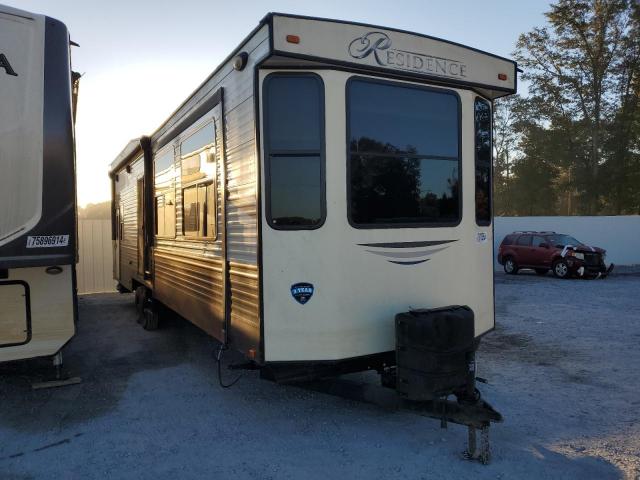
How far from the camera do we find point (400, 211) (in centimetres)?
424

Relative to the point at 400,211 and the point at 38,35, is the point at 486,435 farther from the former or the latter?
the point at 38,35

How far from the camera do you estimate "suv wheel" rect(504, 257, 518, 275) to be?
17948 mm

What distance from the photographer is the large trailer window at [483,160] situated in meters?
4.73

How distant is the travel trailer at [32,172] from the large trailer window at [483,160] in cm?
354

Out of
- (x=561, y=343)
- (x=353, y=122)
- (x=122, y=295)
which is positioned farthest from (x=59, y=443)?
(x=122, y=295)

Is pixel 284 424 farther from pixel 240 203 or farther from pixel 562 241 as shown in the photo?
pixel 562 241

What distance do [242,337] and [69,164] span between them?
211cm

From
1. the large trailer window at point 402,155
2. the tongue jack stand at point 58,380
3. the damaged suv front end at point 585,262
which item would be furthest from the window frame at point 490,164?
the damaged suv front end at point 585,262

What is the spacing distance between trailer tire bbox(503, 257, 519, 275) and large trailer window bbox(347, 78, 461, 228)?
14.4 meters

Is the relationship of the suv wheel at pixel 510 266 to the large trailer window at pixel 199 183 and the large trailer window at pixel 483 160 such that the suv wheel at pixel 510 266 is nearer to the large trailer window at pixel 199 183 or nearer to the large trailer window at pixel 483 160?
the large trailer window at pixel 483 160

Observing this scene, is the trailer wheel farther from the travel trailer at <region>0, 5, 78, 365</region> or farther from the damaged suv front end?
the damaged suv front end

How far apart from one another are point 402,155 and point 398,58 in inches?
29.1

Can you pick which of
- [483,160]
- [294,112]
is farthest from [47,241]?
[483,160]

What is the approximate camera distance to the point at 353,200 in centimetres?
404
